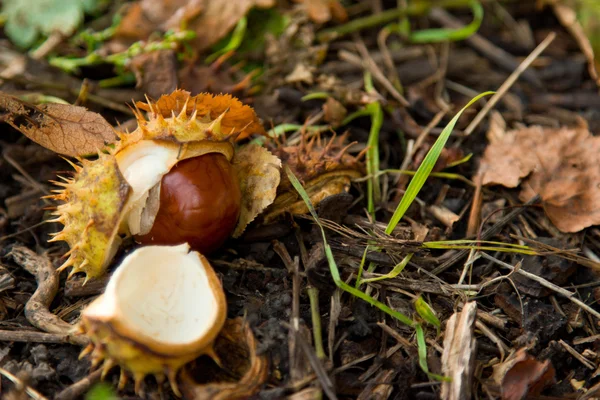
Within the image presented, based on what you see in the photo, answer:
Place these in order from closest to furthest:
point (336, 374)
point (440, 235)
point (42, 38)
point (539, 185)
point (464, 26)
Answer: point (336, 374)
point (440, 235)
point (539, 185)
point (42, 38)
point (464, 26)

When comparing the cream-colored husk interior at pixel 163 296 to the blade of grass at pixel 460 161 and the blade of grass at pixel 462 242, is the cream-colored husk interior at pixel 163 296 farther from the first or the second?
the blade of grass at pixel 460 161

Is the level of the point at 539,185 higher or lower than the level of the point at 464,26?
lower

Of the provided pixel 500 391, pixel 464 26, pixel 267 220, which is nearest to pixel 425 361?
pixel 500 391

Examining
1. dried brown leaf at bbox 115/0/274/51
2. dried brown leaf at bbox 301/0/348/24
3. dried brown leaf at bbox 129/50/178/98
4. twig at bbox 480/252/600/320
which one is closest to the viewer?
twig at bbox 480/252/600/320

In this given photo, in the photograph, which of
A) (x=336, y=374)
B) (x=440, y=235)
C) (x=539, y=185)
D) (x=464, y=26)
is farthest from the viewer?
(x=464, y=26)

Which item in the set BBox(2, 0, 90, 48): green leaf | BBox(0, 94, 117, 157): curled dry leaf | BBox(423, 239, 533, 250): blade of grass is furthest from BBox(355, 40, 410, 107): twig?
BBox(2, 0, 90, 48): green leaf

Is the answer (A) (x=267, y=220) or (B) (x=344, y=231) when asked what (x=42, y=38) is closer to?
(A) (x=267, y=220)

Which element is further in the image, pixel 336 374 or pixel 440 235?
pixel 440 235

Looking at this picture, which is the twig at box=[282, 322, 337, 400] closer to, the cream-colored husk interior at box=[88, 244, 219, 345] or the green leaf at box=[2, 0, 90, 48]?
the cream-colored husk interior at box=[88, 244, 219, 345]
